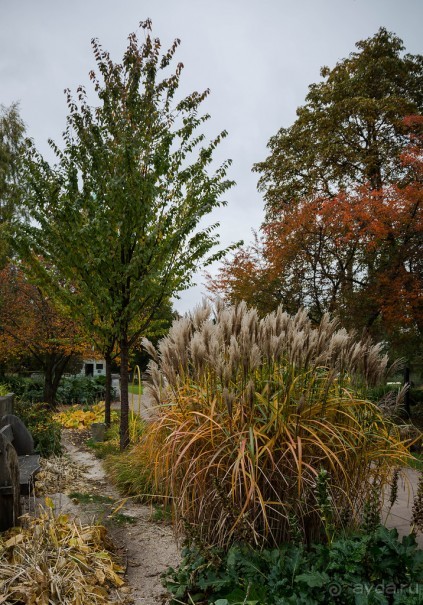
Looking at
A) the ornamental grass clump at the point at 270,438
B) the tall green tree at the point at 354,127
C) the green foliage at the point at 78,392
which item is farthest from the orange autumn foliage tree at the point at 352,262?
the green foliage at the point at 78,392

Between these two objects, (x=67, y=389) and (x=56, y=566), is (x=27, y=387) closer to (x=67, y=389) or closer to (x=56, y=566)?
(x=67, y=389)

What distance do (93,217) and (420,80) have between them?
41.6 feet

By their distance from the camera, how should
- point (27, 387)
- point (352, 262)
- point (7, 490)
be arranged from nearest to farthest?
point (7, 490) → point (352, 262) → point (27, 387)

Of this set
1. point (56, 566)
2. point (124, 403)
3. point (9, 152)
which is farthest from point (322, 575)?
point (9, 152)

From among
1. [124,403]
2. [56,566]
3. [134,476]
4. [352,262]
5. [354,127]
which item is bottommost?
[134,476]

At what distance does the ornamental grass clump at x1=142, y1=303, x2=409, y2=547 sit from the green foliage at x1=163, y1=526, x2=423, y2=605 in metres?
0.13

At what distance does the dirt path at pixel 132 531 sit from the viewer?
2.85 meters

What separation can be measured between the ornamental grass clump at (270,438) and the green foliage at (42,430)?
4209mm

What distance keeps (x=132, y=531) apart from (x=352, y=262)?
30.6 feet

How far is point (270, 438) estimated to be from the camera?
260 cm

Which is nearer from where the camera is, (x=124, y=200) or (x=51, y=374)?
(x=124, y=200)

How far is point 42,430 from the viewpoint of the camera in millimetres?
6746

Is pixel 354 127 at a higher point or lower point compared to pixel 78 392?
higher

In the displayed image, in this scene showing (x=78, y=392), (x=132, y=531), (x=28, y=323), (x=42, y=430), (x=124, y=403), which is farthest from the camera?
(x=78, y=392)
